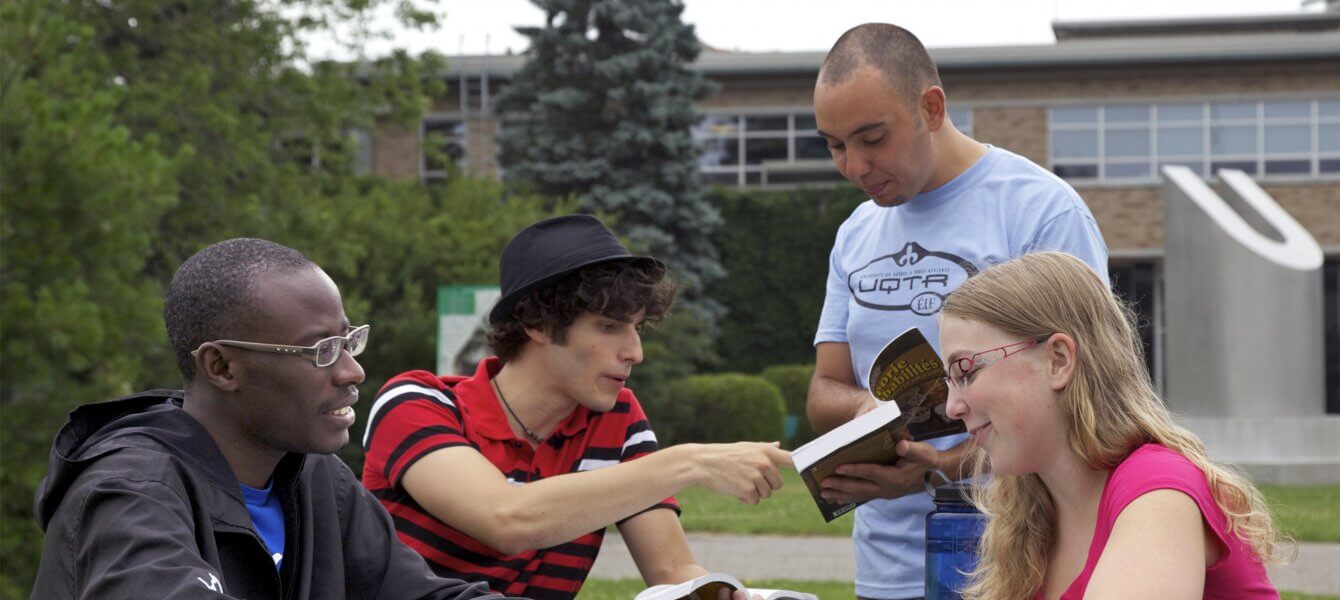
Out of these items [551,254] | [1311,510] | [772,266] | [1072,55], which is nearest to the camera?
[551,254]

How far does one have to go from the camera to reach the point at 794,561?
11180mm

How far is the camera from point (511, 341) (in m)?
3.55

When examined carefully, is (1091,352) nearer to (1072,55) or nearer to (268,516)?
(268,516)

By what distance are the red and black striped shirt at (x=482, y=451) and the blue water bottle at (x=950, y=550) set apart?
82cm

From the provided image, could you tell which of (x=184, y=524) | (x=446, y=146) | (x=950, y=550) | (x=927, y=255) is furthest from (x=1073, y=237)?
(x=446, y=146)

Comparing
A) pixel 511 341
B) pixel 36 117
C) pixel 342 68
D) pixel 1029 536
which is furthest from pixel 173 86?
pixel 1029 536

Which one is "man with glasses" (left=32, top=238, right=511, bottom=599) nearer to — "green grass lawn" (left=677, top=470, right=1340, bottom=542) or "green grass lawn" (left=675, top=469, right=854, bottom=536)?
"green grass lawn" (left=677, top=470, right=1340, bottom=542)

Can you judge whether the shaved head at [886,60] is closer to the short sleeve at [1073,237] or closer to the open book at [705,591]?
the short sleeve at [1073,237]

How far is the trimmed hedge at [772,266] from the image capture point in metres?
33.4

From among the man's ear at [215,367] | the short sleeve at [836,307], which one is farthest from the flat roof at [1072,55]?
the man's ear at [215,367]

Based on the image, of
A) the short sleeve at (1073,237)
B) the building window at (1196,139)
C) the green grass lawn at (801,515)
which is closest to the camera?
the short sleeve at (1073,237)

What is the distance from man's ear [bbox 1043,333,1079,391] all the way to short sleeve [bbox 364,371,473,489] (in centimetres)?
135

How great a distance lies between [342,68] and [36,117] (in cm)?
1222

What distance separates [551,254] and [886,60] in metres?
0.87
